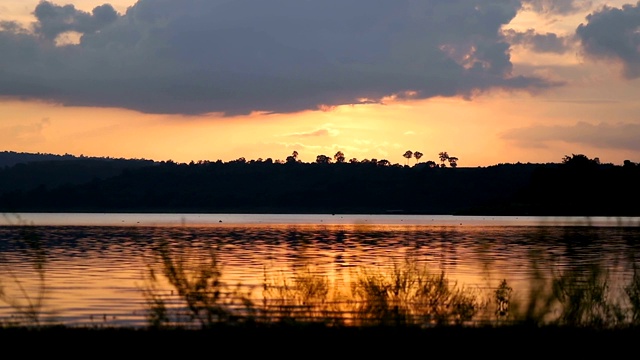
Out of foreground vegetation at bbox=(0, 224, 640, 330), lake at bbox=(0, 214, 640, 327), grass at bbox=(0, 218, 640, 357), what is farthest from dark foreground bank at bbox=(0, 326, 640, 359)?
lake at bbox=(0, 214, 640, 327)

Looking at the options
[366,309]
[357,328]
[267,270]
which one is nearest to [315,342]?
[357,328]

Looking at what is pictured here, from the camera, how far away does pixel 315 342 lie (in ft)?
60.9

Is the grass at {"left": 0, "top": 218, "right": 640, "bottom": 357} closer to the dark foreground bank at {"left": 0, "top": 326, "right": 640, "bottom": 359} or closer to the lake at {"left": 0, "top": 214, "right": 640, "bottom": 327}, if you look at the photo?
the dark foreground bank at {"left": 0, "top": 326, "right": 640, "bottom": 359}

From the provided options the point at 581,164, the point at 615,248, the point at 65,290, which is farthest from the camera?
the point at 581,164

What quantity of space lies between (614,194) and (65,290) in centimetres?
15684

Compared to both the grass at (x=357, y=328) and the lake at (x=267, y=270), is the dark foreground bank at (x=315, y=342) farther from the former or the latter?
the lake at (x=267, y=270)

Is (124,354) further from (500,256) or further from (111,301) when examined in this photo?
(500,256)

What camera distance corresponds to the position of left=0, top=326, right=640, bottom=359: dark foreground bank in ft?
58.1

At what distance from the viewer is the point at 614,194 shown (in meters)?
180

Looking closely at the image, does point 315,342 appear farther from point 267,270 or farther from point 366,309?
point 267,270

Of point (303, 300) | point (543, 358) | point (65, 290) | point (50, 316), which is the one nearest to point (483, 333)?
point (543, 358)

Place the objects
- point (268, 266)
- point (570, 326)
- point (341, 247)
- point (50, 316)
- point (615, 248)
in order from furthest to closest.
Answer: point (341, 247)
point (615, 248)
point (268, 266)
point (50, 316)
point (570, 326)

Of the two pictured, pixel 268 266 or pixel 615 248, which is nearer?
pixel 268 266

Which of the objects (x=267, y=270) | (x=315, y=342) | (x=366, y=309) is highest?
(x=366, y=309)
